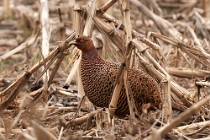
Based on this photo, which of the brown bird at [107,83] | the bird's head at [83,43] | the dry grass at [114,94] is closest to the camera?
the dry grass at [114,94]

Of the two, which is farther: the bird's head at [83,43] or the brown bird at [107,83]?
the bird's head at [83,43]

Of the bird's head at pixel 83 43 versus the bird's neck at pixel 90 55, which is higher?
the bird's head at pixel 83 43

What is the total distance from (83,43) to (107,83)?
1.18ft

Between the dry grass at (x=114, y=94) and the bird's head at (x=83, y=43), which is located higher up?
the bird's head at (x=83, y=43)

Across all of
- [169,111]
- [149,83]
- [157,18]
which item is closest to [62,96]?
[149,83]

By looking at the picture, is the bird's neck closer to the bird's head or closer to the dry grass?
the bird's head

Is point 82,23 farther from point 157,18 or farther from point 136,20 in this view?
point 136,20

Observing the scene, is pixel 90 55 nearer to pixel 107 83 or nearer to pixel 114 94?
pixel 107 83

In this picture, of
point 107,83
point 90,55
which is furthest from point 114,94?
point 90,55

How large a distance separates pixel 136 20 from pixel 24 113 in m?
5.45

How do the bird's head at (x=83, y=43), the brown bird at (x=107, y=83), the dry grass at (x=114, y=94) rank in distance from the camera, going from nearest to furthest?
1. the dry grass at (x=114, y=94)
2. the brown bird at (x=107, y=83)
3. the bird's head at (x=83, y=43)

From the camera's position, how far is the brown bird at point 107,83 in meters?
4.95

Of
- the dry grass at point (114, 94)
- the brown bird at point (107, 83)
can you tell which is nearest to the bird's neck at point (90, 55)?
the brown bird at point (107, 83)

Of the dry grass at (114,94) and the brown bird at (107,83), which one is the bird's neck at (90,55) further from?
the dry grass at (114,94)
